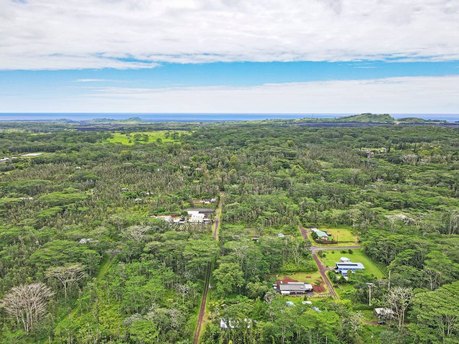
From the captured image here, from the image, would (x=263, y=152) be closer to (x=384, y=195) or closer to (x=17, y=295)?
(x=384, y=195)

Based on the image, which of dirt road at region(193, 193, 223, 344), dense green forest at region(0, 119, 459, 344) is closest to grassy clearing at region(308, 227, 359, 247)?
dense green forest at region(0, 119, 459, 344)

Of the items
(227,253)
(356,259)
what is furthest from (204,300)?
(356,259)

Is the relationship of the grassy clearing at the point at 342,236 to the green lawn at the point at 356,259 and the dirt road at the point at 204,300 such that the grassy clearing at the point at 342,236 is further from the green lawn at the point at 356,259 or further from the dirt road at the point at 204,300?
the dirt road at the point at 204,300

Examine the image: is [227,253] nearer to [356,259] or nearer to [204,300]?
[204,300]

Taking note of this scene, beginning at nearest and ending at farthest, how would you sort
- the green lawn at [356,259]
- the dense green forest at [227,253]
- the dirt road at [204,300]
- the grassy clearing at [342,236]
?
the dense green forest at [227,253]
the dirt road at [204,300]
the green lawn at [356,259]
the grassy clearing at [342,236]

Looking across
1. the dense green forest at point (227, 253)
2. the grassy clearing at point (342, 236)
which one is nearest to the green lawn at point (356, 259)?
the dense green forest at point (227, 253)

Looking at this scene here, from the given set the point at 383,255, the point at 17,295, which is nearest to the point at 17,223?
the point at 17,295
